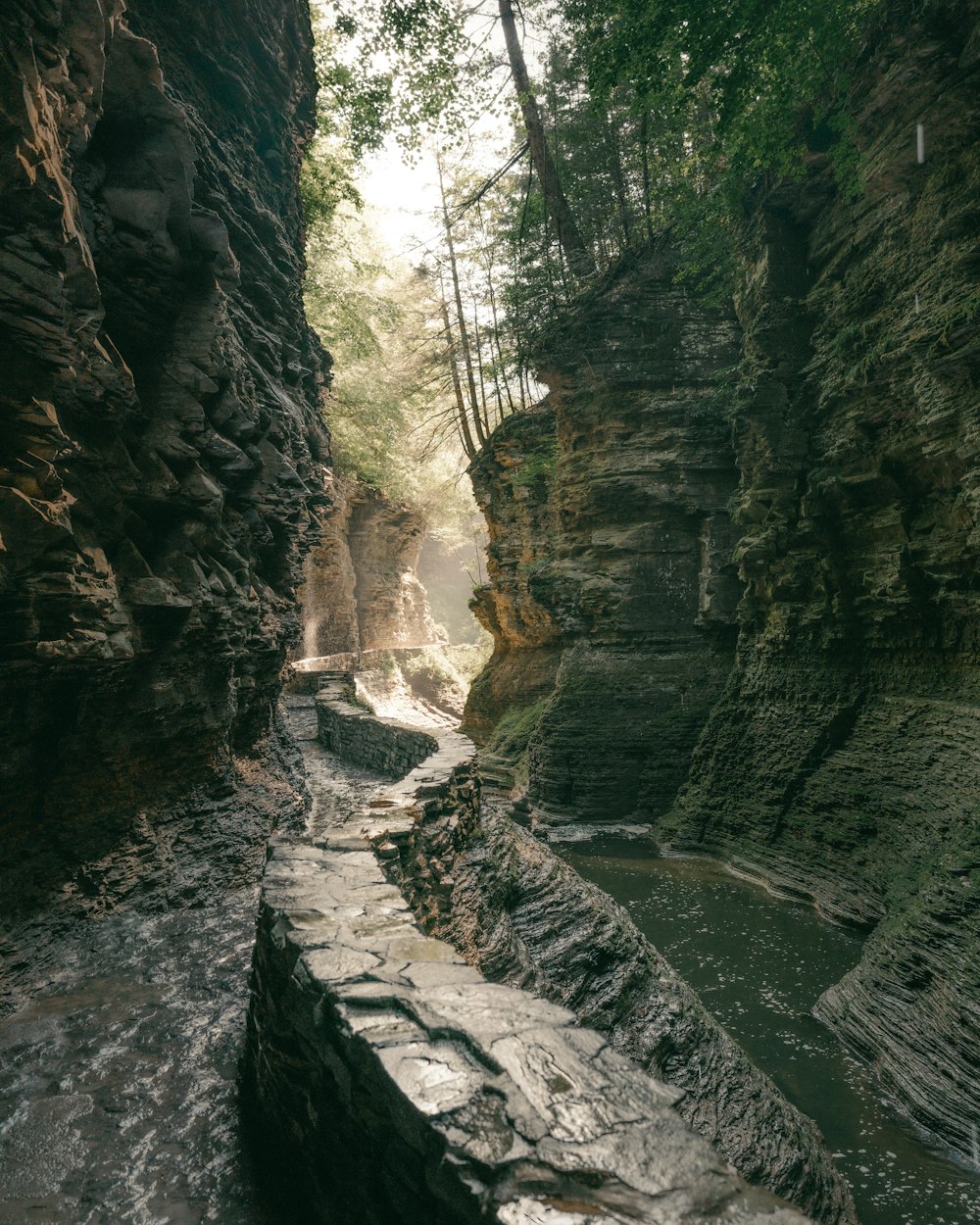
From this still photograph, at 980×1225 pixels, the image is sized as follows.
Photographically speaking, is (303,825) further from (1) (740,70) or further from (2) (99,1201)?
(1) (740,70)

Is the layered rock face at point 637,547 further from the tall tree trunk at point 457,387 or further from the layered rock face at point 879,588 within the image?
the tall tree trunk at point 457,387

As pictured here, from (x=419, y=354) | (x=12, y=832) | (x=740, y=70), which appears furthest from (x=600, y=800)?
(x=419, y=354)

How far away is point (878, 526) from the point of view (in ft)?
29.2

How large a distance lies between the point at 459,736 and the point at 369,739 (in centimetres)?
439

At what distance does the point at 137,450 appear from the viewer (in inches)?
231

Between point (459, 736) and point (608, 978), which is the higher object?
point (459, 736)

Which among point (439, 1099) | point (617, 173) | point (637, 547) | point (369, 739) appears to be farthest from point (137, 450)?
point (617, 173)

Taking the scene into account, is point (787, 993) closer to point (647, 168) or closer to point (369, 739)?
point (369, 739)

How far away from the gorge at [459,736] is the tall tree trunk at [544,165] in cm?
50

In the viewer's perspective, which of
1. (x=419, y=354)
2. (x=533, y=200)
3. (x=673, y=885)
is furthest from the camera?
(x=419, y=354)

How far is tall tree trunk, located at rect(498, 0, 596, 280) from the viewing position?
14398mm

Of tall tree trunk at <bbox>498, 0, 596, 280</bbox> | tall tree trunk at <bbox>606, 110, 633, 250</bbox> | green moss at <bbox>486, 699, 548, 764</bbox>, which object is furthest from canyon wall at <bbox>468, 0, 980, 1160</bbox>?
tall tree trunk at <bbox>606, 110, 633, 250</bbox>

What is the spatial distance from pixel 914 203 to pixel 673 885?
393 inches

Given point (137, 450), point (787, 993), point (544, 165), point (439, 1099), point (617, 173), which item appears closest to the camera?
point (439, 1099)
